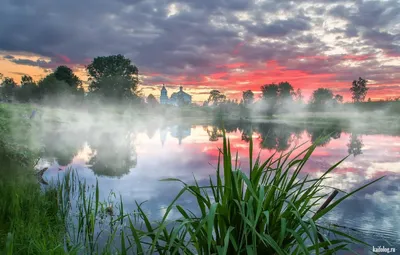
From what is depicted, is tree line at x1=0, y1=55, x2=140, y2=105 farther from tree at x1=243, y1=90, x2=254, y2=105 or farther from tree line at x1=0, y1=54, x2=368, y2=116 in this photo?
tree at x1=243, y1=90, x2=254, y2=105

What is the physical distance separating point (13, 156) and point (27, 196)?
5.71m

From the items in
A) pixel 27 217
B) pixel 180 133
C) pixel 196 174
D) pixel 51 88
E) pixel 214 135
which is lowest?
pixel 180 133

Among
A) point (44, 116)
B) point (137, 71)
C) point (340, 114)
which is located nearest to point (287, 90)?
point (340, 114)

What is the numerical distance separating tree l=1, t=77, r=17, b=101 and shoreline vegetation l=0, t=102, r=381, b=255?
76.1 m

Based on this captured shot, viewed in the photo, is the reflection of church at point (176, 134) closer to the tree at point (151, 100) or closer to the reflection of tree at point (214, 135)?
the reflection of tree at point (214, 135)

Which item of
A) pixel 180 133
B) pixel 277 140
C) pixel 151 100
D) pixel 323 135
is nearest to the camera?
pixel 323 135

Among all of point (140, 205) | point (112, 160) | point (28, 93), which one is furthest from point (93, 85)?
point (140, 205)

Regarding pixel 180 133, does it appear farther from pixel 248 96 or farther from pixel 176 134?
pixel 248 96

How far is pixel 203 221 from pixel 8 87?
339 feet

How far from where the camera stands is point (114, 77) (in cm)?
8075

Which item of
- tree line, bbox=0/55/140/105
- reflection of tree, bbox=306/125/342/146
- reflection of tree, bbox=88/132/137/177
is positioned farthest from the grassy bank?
tree line, bbox=0/55/140/105

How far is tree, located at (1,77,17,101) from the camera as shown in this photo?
75.5 metres

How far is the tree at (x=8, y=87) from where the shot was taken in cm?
7546

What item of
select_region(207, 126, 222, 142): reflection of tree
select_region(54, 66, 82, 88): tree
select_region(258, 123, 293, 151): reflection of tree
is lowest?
select_region(207, 126, 222, 142): reflection of tree
